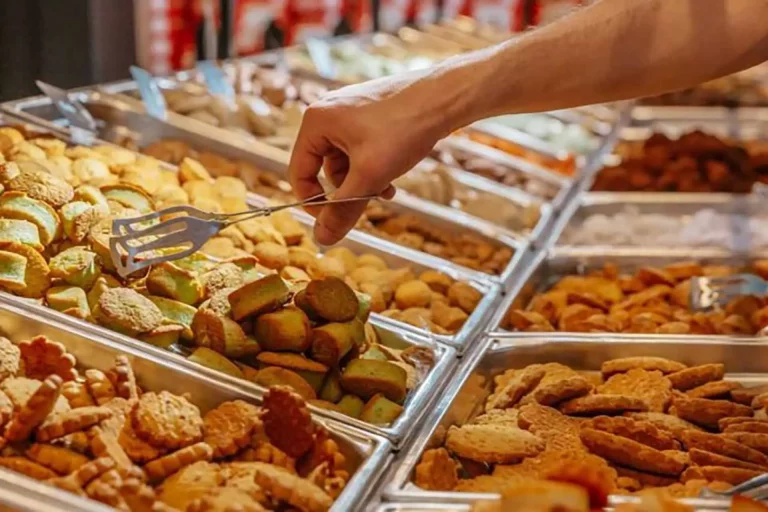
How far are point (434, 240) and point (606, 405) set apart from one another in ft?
3.06

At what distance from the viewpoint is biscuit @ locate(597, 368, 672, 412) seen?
1.72 meters

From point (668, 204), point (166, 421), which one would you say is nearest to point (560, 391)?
point (166, 421)

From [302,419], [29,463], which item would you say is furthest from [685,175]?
[29,463]

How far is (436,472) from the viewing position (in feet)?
4.79

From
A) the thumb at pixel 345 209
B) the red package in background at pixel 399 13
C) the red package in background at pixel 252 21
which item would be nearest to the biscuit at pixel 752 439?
the thumb at pixel 345 209

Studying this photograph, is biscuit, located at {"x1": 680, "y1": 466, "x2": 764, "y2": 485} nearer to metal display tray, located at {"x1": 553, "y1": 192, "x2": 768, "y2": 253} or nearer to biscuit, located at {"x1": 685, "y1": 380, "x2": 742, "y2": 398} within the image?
biscuit, located at {"x1": 685, "y1": 380, "x2": 742, "y2": 398}

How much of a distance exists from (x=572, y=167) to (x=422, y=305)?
150 centimetres

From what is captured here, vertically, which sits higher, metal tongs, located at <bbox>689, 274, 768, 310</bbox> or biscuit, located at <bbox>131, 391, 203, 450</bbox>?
metal tongs, located at <bbox>689, 274, 768, 310</bbox>

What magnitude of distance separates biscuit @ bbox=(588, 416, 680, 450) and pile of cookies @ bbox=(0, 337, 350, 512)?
0.40m

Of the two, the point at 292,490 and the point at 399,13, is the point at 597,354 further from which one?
the point at 399,13

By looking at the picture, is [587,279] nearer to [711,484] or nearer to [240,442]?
[711,484]

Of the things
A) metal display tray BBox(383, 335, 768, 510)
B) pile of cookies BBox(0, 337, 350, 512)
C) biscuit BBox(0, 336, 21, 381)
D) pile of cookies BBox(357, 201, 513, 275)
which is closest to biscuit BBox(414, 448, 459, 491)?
pile of cookies BBox(0, 337, 350, 512)

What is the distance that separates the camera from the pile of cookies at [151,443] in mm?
1226

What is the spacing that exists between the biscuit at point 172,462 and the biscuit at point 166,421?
0.9 inches
